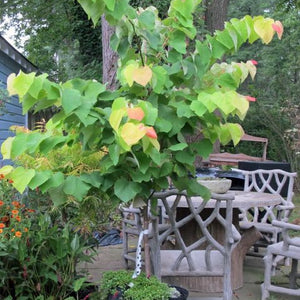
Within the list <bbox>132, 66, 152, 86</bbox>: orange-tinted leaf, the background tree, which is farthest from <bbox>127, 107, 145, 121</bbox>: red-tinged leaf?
the background tree

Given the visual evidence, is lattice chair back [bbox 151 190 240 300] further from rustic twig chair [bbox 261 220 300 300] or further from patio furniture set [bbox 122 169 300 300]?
rustic twig chair [bbox 261 220 300 300]

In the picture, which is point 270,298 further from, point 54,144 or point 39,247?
point 54,144

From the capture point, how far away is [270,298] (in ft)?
12.3

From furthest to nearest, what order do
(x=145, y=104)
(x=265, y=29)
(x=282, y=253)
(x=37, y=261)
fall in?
(x=282, y=253)
(x=37, y=261)
(x=265, y=29)
(x=145, y=104)

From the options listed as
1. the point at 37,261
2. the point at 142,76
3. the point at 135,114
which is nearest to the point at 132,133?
the point at 135,114

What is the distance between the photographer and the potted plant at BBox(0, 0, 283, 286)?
5.72 ft

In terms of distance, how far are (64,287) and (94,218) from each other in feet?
2.05

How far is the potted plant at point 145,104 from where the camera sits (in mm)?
1744

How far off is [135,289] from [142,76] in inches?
45.4

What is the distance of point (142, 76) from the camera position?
1772 mm

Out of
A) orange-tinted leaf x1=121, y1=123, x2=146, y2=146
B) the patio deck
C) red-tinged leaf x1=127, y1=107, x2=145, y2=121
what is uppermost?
red-tinged leaf x1=127, y1=107, x2=145, y2=121

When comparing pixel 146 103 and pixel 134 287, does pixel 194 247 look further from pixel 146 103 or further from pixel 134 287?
pixel 146 103

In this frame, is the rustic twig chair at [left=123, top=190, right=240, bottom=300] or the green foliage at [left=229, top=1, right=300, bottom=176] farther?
the green foliage at [left=229, top=1, right=300, bottom=176]

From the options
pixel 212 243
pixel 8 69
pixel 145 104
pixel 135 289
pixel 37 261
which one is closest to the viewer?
pixel 145 104
